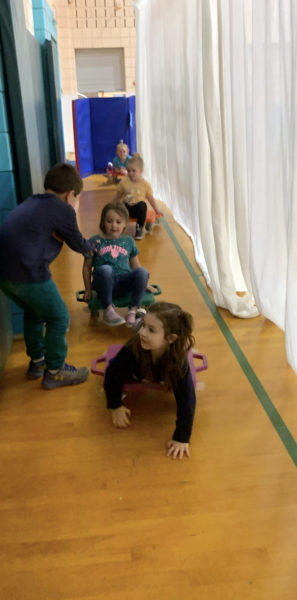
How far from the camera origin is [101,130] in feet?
29.3

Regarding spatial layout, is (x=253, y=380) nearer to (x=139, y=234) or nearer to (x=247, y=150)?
(x=247, y=150)

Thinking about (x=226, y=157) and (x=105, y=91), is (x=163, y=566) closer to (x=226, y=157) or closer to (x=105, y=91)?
(x=226, y=157)

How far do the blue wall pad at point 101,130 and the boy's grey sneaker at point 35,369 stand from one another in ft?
21.7

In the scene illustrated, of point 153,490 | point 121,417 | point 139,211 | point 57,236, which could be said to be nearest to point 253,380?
point 121,417

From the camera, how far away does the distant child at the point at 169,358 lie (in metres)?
1.96

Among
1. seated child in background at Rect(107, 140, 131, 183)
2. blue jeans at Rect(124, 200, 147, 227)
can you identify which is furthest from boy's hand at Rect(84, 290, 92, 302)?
seated child in background at Rect(107, 140, 131, 183)

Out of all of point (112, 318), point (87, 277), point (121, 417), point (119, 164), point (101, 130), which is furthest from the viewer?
point (101, 130)

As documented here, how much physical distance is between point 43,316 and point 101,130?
7.32 m

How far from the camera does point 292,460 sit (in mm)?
1934

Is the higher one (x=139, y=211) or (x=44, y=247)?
(x=44, y=247)

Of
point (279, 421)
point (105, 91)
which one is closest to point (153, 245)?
point (279, 421)

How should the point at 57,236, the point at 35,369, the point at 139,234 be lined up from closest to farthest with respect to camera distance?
the point at 57,236 → the point at 35,369 → the point at 139,234

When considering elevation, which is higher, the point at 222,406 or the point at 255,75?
the point at 255,75

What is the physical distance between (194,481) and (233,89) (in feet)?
6.78
